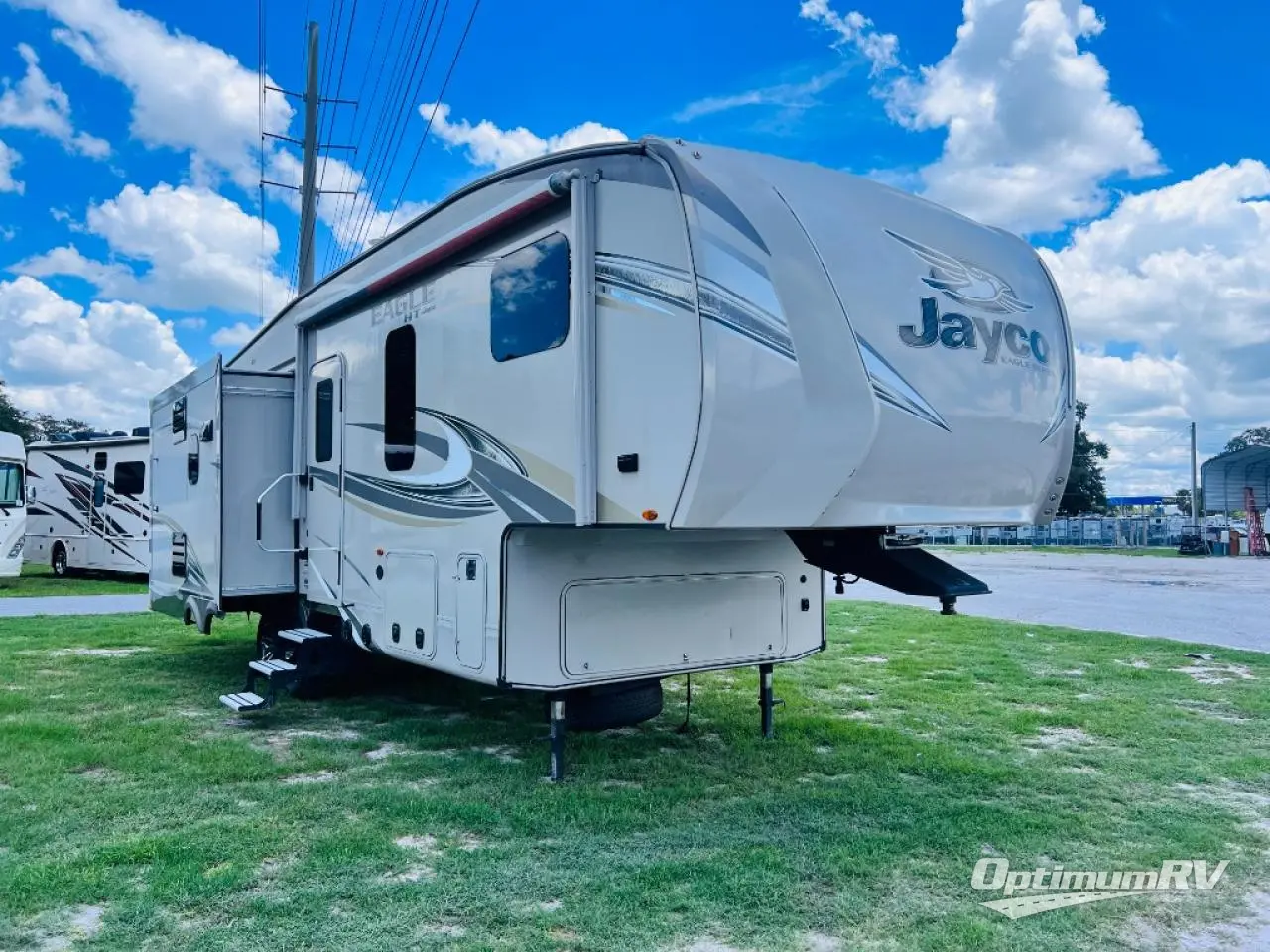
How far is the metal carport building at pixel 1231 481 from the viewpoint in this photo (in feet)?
118

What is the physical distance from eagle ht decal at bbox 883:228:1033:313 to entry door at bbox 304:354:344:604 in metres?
3.88

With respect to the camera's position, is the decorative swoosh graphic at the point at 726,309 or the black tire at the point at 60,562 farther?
the black tire at the point at 60,562

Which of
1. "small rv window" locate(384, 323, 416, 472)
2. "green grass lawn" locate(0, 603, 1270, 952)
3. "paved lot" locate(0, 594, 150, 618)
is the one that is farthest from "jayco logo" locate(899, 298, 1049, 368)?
"paved lot" locate(0, 594, 150, 618)

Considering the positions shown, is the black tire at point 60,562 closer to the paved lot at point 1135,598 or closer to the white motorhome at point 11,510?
the white motorhome at point 11,510

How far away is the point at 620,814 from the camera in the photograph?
14.7 ft

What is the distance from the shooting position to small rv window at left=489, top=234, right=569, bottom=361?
446 cm

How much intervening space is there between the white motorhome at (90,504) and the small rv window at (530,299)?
45.1 ft

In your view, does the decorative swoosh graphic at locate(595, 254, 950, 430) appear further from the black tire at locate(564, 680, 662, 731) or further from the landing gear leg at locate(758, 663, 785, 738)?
the landing gear leg at locate(758, 663, 785, 738)

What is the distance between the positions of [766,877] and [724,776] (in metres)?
1.43

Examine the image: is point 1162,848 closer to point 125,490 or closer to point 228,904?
point 228,904

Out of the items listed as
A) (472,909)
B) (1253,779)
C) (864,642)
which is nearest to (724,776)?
(472,909)

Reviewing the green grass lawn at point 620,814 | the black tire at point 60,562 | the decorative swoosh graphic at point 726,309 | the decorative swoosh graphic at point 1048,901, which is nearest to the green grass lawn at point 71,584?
the black tire at point 60,562

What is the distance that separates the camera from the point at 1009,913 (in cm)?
348

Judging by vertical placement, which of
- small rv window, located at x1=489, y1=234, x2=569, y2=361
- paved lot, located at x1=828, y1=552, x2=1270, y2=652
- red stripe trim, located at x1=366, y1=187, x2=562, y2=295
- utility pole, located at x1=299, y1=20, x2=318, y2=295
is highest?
utility pole, located at x1=299, y1=20, x2=318, y2=295
